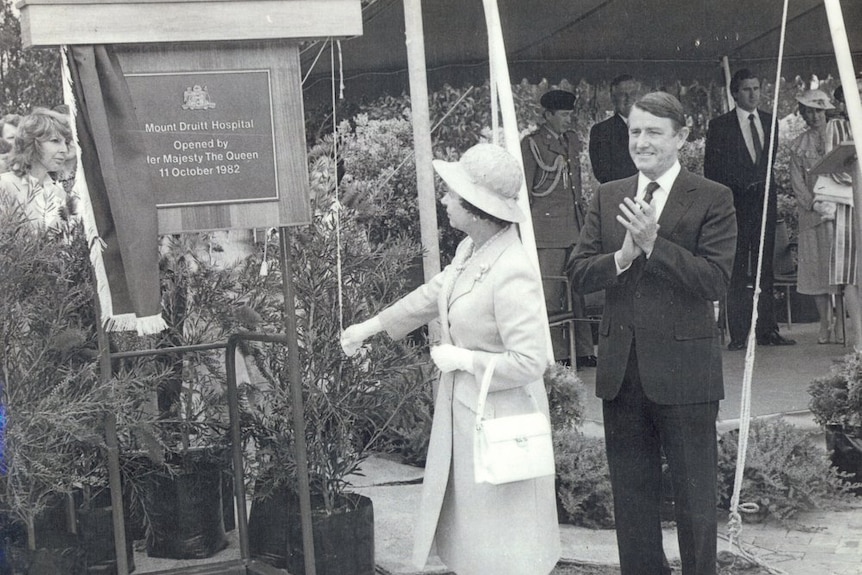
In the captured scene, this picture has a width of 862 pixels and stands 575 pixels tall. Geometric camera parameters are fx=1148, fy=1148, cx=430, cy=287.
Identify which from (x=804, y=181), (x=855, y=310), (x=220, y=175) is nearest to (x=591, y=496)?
(x=220, y=175)

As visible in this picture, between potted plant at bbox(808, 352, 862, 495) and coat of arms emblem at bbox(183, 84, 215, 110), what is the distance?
12.4ft

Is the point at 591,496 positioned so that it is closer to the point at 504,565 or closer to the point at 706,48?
the point at 504,565

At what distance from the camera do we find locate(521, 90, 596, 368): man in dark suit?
25.5 ft

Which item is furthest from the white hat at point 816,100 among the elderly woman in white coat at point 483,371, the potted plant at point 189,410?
the elderly woman in white coat at point 483,371

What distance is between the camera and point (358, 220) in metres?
5.02

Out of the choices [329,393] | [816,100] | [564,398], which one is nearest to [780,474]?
[564,398]

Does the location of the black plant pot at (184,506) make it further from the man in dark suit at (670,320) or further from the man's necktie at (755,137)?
the man's necktie at (755,137)

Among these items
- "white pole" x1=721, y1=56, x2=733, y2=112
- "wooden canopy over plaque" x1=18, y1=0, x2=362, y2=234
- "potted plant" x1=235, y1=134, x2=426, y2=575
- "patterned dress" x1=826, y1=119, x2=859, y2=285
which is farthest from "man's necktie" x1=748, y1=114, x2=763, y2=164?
"wooden canopy over plaque" x1=18, y1=0, x2=362, y2=234

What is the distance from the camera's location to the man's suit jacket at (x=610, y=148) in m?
7.24

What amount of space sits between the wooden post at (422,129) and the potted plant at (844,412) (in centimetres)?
241

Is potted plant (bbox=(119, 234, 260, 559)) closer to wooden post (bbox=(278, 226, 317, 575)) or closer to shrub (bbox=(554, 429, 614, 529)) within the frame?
wooden post (bbox=(278, 226, 317, 575))

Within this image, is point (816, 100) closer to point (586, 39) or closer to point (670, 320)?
point (586, 39)

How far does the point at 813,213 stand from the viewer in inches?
371

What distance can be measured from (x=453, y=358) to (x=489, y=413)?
216mm
